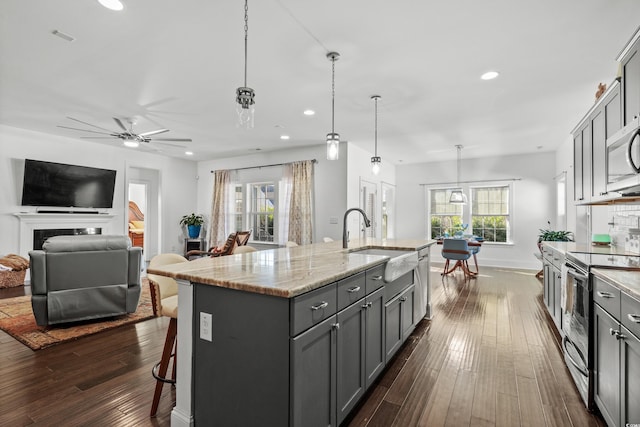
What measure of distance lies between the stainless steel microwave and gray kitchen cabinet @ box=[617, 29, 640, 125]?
11 cm

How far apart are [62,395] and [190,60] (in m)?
2.88

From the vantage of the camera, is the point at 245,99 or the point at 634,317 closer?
the point at 634,317

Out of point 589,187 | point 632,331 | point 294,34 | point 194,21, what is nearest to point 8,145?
point 194,21

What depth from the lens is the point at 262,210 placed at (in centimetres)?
744

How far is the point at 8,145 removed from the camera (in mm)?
5289

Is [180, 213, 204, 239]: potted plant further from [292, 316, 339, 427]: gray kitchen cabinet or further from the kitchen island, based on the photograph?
[292, 316, 339, 427]: gray kitchen cabinet

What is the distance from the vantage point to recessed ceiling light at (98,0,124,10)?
86.6 inches

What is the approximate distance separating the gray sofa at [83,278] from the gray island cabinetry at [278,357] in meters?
2.41

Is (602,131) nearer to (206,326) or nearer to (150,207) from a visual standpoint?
(206,326)

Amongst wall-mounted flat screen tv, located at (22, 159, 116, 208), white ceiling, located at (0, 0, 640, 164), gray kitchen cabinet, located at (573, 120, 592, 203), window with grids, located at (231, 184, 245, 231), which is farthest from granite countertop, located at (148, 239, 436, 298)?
window with grids, located at (231, 184, 245, 231)

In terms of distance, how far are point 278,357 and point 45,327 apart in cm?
333

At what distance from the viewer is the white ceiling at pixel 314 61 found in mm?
2305

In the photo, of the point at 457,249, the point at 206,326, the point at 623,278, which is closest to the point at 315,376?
the point at 206,326

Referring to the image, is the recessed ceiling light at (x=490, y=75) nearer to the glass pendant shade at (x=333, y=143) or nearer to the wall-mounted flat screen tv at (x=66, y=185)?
the glass pendant shade at (x=333, y=143)
